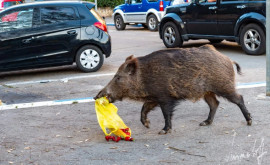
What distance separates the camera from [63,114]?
8.02 m

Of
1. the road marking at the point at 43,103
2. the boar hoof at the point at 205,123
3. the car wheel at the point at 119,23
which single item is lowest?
the road marking at the point at 43,103

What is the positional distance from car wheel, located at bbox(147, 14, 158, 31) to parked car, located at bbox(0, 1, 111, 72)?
10358 millimetres

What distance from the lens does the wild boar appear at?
6547mm

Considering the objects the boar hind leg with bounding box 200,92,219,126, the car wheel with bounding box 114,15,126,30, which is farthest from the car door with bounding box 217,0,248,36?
the car wheel with bounding box 114,15,126,30

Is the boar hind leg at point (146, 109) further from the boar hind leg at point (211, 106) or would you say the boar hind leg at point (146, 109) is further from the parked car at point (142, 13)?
the parked car at point (142, 13)

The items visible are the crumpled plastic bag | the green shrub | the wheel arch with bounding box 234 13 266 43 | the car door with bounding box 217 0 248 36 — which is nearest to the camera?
the crumpled plastic bag

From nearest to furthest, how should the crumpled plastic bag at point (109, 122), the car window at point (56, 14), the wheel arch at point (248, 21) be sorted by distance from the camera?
the crumpled plastic bag at point (109, 122)
the car window at point (56, 14)
the wheel arch at point (248, 21)

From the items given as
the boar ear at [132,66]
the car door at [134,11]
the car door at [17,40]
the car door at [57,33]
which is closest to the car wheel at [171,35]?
the car door at [57,33]

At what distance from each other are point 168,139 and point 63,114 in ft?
7.49

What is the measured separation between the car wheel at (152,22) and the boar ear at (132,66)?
1581 centimetres

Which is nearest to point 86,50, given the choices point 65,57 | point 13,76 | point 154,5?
point 65,57

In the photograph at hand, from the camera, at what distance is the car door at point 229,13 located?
13.3m

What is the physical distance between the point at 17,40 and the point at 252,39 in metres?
6.04

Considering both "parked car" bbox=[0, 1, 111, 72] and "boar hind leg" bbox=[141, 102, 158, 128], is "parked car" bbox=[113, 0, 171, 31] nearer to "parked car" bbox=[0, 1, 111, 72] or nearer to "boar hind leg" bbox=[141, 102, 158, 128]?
"parked car" bbox=[0, 1, 111, 72]
